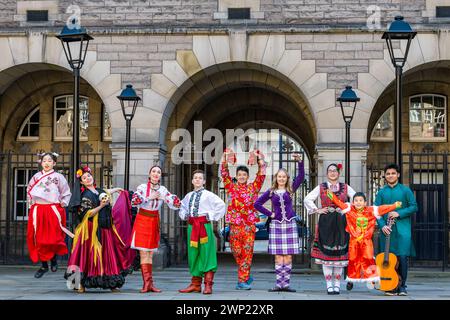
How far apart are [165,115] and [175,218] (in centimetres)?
239

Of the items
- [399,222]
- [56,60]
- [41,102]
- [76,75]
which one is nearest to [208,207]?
[399,222]

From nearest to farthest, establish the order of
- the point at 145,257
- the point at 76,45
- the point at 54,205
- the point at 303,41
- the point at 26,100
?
the point at 145,257
the point at 54,205
the point at 76,45
the point at 303,41
the point at 26,100

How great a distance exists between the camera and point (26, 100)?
2094cm

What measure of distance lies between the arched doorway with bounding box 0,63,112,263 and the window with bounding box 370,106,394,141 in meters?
6.45

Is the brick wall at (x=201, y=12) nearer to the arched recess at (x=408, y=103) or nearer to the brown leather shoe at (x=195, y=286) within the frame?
the arched recess at (x=408, y=103)

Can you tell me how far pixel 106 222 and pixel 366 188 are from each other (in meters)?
7.89

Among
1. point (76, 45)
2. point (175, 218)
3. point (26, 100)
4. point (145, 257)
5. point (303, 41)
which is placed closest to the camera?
point (145, 257)

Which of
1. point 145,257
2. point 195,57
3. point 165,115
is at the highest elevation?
point 195,57

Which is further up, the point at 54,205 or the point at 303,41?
the point at 303,41

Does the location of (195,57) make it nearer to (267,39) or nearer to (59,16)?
(267,39)

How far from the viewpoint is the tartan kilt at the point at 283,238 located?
11.4 meters

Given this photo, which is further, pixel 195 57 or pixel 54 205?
pixel 195 57

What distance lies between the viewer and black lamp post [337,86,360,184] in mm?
15922

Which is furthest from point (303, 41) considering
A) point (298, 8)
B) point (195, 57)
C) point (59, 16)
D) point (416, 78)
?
point (59, 16)
